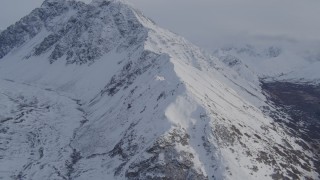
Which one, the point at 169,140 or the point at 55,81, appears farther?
the point at 55,81

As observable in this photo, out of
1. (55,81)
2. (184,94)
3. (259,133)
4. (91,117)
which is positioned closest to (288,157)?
(259,133)

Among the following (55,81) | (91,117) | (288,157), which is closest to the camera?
(288,157)

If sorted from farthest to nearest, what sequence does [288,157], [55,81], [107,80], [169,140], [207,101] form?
[55,81]
[107,80]
[207,101]
[288,157]
[169,140]

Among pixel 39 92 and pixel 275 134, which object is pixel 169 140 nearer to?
pixel 275 134

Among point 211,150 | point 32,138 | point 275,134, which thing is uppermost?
point 32,138

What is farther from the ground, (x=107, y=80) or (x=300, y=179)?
(x=107, y=80)

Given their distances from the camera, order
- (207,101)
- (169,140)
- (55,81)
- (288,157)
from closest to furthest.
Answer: (169,140), (288,157), (207,101), (55,81)

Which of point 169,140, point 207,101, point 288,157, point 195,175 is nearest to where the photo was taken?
point 195,175

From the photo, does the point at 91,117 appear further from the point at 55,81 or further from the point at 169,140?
the point at 55,81

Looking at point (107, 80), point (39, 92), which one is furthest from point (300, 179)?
point (39, 92)
